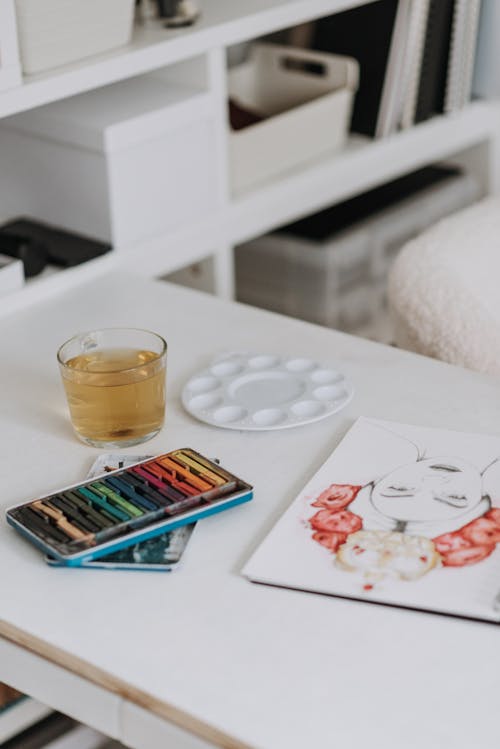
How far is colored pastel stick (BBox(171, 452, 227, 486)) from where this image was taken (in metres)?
0.91

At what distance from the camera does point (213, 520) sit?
900 mm

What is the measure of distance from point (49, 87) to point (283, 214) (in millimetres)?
461

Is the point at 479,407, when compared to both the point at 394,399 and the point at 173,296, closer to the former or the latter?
the point at 394,399

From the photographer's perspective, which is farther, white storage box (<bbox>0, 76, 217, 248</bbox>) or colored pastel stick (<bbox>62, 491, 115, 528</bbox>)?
white storage box (<bbox>0, 76, 217, 248</bbox>)

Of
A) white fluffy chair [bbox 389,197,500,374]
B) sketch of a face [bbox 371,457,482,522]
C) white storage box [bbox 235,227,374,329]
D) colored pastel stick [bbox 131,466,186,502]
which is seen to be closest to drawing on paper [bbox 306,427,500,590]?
sketch of a face [bbox 371,457,482,522]

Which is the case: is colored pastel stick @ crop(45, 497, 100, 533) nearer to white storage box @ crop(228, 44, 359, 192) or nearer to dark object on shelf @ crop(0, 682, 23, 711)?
dark object on shelf @ crop(0, 682, 23, 711)

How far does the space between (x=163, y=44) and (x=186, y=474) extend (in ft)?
2.08

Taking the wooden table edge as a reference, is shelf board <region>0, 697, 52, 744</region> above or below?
below

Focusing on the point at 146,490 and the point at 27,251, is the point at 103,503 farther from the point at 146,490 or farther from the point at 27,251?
the point at 27,251

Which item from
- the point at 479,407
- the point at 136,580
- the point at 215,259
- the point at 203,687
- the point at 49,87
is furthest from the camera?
the point at 215,259

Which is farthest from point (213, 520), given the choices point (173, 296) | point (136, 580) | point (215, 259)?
point (215, 259)

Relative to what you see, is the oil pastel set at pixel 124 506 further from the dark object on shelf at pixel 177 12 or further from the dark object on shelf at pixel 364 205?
the dark object on shelf at pixel 364 205

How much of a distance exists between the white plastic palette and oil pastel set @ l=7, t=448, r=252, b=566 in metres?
0.10

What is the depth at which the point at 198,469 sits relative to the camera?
0.93 m
